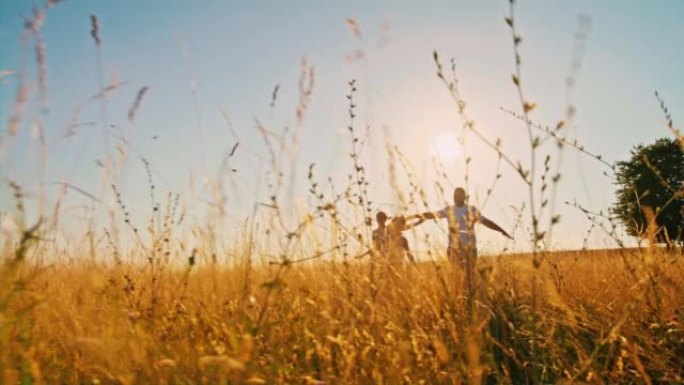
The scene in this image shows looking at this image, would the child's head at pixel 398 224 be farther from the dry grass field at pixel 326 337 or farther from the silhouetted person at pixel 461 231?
the dry grass field at pixel 326 337

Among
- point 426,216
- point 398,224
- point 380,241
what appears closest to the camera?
point 426,216

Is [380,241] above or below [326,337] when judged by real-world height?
above

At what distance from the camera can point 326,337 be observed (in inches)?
66.6

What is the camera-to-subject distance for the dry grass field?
153 cm

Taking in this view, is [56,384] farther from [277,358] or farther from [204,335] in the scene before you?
[277,358]

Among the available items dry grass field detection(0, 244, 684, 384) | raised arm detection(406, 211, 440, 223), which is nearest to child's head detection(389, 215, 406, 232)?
raised arm detection(406, 211, 440, 223)

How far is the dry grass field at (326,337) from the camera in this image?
1.53 metres

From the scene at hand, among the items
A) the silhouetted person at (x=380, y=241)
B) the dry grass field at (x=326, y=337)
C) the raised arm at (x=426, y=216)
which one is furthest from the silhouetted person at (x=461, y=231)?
the silhouetted person at (x=380, y=241)

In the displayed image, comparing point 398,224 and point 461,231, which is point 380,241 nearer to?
point 398,224

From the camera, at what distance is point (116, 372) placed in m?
1.70

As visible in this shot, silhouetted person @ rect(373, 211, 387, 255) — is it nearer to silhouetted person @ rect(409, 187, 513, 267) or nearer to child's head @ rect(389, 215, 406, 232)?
child's head @ rect(389, 215, 406, 232)

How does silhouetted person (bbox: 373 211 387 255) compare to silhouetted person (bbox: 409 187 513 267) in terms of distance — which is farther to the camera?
silhouetted person (bbox: 373 211 387 255)

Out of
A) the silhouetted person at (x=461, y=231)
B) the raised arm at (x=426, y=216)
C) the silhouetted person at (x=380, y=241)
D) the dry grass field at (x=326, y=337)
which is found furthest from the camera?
the silhouetted person at (x=380, y=241)

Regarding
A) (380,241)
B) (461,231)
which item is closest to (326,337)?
(461,231)
